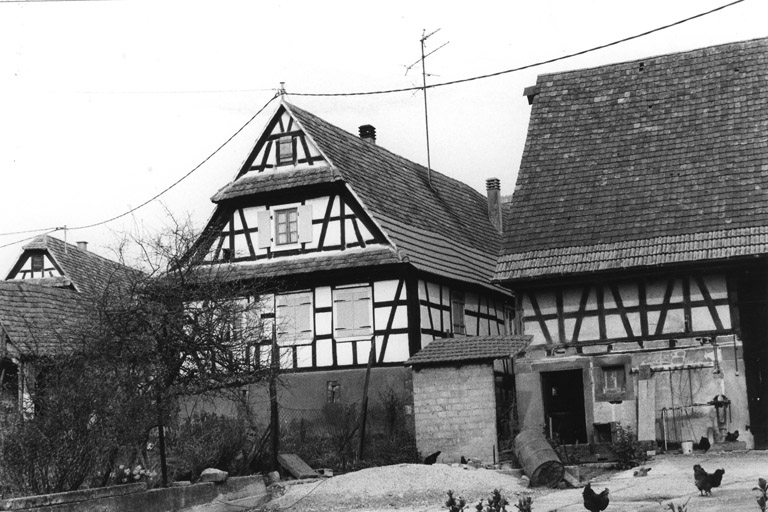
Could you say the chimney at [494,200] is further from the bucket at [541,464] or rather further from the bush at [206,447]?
the bucket at [541,464]

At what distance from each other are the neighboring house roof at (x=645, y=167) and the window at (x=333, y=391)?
5768 millimetres

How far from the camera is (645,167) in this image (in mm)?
27859

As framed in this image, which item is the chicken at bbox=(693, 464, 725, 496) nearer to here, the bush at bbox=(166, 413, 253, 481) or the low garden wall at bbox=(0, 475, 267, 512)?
the low garden wall at bbox=(0, 475, 267, 512)

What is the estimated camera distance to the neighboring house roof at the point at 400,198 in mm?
30516

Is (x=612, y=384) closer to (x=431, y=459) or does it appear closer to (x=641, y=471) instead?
(x=431, y=459)

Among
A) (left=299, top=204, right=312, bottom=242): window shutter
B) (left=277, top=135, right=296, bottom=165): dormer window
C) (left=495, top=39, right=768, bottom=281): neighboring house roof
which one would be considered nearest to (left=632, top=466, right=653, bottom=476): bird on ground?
(left=495, top=39, right=768, bottom=281): neighboring house roof

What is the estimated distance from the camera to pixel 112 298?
2053cm

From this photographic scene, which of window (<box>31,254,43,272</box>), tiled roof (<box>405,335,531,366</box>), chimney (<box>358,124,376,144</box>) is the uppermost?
chimney (<box>358,124,376,144</box>)

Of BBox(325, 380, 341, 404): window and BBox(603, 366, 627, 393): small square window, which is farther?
BBox(325, 380, 341, 404): window

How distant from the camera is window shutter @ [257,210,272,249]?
102ft

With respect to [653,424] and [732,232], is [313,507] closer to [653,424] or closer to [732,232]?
[653,424]

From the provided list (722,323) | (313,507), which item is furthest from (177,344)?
(722,323)

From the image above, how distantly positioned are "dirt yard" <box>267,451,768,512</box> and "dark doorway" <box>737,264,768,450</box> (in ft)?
7.72

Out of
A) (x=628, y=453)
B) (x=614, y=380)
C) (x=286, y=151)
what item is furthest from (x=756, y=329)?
(x=286, y=151)
